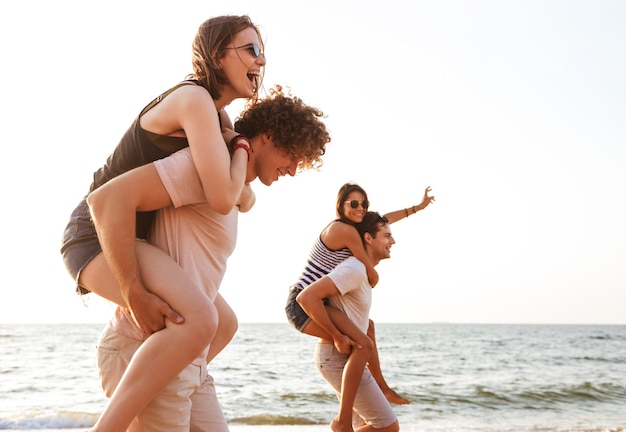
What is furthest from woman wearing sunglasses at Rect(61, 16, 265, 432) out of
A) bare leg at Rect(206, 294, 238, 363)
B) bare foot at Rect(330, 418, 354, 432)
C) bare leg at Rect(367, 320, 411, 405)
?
bare leg at Rect(367, 320, 411, 405)

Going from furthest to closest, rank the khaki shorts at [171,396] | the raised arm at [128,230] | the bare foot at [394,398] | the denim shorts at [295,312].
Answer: the bare foot at [394,398] < the denim shorts at [295,312] < the khaki shorts at [171,396] < the raised arm at [128,230]

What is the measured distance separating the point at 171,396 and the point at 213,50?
1304mm

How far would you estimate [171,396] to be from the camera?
2592 millimetres

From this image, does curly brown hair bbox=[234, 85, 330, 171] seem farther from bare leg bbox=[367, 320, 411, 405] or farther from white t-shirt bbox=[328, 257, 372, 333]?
bare leg bbox=[367, 320, 411, 405]

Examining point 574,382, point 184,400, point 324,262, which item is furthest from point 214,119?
point 574,382

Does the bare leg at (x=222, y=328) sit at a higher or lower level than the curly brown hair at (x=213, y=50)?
lower

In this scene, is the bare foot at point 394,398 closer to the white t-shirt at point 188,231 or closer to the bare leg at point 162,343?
the white t-shirt at point 188,231

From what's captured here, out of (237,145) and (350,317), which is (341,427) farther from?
(237,145)

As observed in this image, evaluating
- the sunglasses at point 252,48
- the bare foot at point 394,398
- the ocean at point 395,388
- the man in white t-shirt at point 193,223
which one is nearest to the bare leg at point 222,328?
the man in white t-shirt at point 193,223

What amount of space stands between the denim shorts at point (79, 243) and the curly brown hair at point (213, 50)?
66cm

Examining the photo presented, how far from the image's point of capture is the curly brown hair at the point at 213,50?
9.04 feet

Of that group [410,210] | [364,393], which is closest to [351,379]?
[364,393]

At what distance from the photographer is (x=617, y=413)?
12289 millimetres

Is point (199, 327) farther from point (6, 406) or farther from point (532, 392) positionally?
point (532, 392)
